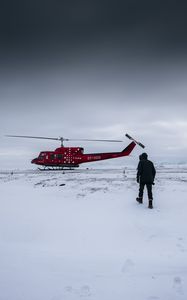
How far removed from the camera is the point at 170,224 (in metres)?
8.39

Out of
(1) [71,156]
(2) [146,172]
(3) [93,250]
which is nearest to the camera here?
(3) [93,250]

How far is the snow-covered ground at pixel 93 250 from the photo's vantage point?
4926 mm

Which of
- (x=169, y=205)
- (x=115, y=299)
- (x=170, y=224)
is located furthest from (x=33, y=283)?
(x=169, y=205)

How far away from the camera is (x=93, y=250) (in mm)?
6660

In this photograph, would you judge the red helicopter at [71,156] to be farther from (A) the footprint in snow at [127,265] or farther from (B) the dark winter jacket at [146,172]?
(A) the footprint in snow at [127,265]

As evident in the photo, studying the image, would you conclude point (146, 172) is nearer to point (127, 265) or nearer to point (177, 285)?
point (127, 265)

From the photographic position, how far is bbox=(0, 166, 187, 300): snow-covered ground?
16.2 ft

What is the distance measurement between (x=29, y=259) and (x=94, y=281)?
6.07 feet

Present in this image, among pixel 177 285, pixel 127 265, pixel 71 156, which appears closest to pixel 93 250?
pixel 127 265

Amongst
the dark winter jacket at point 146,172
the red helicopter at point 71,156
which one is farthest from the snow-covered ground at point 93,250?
the red helicopter at point 71,156

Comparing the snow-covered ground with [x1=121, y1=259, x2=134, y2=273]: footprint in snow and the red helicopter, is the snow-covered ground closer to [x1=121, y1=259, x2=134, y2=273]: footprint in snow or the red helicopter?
[x1=121, y1=259, x2=134, y2=273]: footprint in snow

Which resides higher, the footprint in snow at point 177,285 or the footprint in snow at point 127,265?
the footprint in snow at point 127,265

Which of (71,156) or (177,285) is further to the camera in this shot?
(71,156)

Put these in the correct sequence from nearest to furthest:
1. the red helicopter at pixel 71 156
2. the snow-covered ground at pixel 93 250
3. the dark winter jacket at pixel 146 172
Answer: the snow-covered ground at pixel 93 250
the dark winter jacket at pixel 146 172
the red helicopter at pixel 71 156
